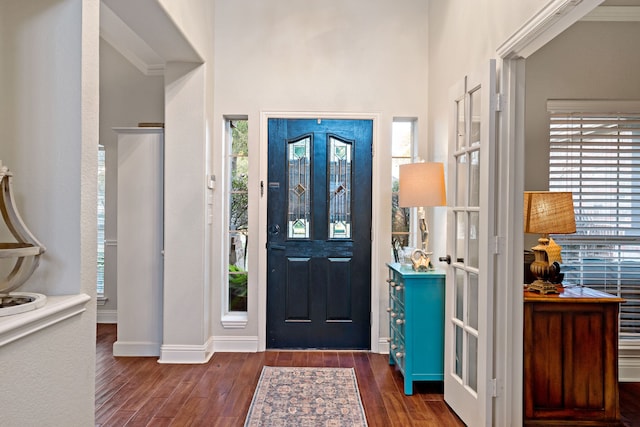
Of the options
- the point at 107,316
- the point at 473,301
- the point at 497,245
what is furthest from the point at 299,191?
the point at 107,316

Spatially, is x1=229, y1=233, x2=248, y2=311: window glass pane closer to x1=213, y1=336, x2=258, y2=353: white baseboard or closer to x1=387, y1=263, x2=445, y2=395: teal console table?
x1=213, y1=336, x2=258, y2=353: white baseboard

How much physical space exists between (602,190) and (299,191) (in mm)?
2535

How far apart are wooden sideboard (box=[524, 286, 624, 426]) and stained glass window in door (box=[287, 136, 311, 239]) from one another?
2108mm

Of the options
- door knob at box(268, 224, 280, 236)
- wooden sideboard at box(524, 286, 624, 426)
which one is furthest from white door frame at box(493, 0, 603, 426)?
door knob at box(268, 224, 280, 236)

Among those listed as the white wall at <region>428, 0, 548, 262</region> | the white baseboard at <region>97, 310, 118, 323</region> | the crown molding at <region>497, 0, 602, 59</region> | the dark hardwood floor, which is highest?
the white wall at <region>428, 0, 548, 262</region>

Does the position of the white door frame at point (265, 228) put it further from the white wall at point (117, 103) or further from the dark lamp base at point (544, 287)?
the white wall at point (117, 103)

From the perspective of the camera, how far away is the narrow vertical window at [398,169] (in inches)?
162

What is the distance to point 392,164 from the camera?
416 cm

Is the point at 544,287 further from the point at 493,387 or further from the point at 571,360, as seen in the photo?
the point at 493,387

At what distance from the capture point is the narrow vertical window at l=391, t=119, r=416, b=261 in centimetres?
412

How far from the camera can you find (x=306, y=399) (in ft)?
9.73

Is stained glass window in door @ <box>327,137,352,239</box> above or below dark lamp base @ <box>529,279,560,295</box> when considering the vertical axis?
above

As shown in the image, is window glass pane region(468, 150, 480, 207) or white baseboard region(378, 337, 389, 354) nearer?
window glass pane region(468, 150, 480, 207)

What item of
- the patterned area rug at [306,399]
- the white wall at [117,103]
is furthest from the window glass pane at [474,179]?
the white wall at [117,103]
